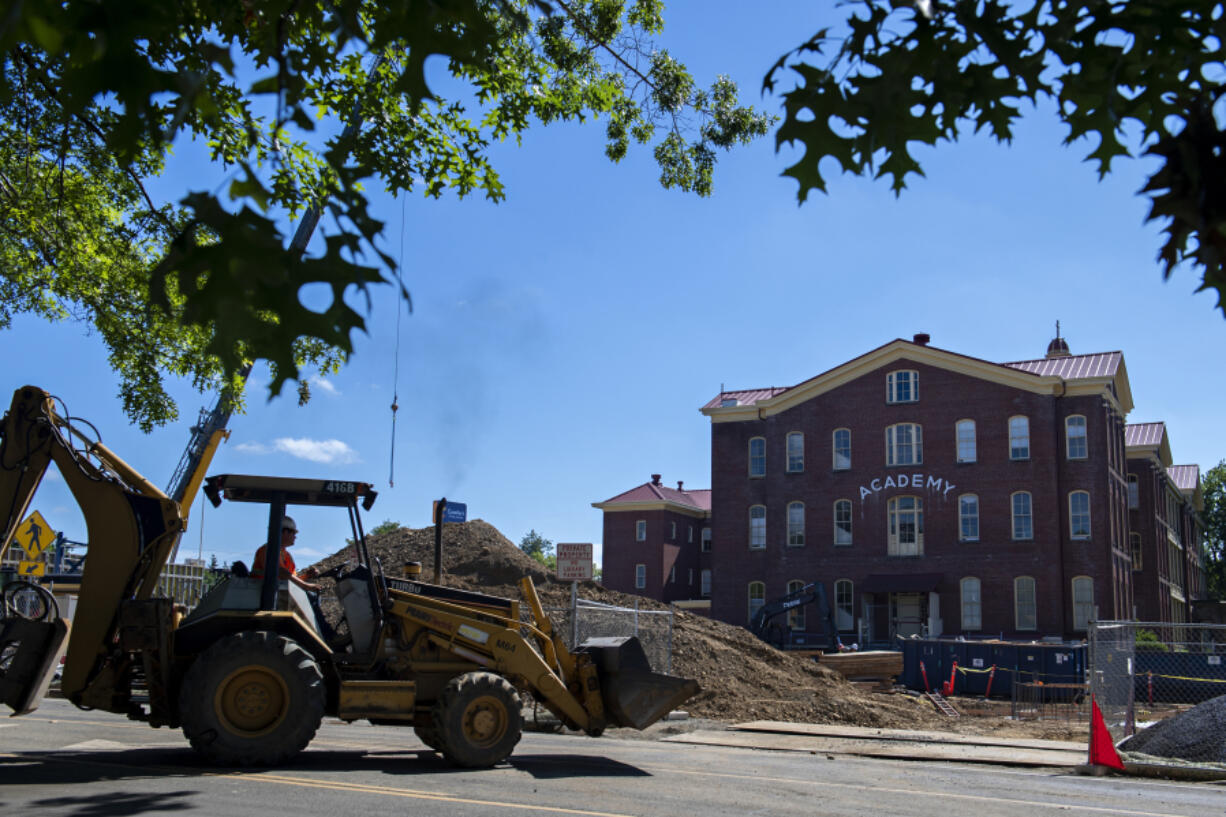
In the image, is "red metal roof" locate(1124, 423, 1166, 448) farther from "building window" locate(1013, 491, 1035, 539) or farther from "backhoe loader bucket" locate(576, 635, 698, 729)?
"backhoe loader bucket" locate(576, 635, 698, 729)

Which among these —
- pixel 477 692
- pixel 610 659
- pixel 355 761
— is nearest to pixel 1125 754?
pixel 610 659

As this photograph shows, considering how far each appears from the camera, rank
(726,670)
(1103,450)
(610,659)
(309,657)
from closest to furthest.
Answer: (309,657), (610,659), (726,670), (1103,450)

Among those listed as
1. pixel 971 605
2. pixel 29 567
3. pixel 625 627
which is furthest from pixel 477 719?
pixel 971 605

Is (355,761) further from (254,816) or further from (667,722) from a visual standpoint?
(667,722)

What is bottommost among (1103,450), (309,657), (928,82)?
(309,657)

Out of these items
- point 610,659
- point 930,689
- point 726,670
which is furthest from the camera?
point 930,689

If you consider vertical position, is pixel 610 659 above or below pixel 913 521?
below

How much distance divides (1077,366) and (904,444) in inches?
316

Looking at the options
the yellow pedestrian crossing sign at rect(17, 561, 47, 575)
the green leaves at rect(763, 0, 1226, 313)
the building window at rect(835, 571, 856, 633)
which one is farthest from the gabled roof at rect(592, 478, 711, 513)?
the green leaves at rect(763, 0, 1226, 313)

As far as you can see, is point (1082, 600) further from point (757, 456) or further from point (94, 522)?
point (94, 522)

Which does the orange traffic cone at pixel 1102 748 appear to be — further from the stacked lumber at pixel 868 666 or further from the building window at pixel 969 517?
the building window at pixel 969 517

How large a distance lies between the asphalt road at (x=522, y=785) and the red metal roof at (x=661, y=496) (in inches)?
2049

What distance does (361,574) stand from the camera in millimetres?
11656

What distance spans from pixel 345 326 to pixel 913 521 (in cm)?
4692
